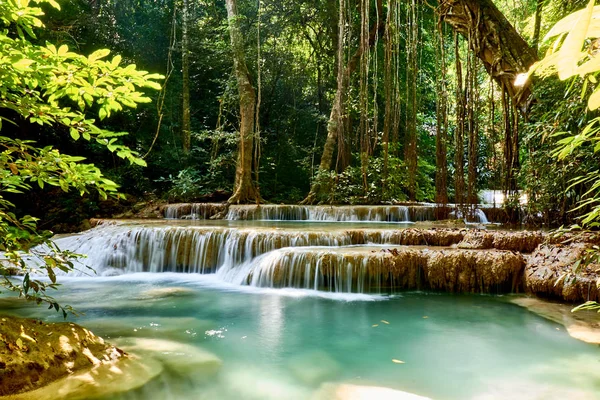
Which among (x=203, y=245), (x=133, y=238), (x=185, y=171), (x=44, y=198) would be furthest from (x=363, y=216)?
(x=44, y=198)

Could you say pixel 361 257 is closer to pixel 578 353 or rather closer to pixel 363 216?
pixel 578 353

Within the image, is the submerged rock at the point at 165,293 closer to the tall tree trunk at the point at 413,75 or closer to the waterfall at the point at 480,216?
the tall tree trunk at the point at 413,75

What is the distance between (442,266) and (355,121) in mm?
9067

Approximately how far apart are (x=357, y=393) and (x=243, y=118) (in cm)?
928

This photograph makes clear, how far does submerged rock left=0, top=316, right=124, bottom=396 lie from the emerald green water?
453 mm

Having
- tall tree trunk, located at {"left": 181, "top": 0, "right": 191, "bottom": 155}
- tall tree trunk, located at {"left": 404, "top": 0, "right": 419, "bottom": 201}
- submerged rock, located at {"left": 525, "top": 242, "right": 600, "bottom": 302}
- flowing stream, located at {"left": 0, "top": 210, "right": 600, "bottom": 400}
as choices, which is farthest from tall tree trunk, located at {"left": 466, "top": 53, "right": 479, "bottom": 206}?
tall tree trunk, located at {"left": 181, "top": 0, "right": 191, "bottom": 155}

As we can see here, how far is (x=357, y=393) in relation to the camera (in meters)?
2.43

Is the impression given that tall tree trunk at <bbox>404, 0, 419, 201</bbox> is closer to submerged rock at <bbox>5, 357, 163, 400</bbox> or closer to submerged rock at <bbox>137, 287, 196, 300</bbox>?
submerged rock at <bbox>137, 287, 196, 300</bbox>

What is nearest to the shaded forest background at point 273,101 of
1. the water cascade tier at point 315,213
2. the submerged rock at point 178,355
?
the water cascade tier at point 315,213

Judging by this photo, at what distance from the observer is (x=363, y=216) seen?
8875mm

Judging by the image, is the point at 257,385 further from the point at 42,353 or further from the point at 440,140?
the point at 440,140

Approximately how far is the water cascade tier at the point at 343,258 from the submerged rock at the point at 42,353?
71.9 inches

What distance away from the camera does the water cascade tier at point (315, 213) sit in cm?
863

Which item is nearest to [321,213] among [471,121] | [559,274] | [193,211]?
[193,211]
